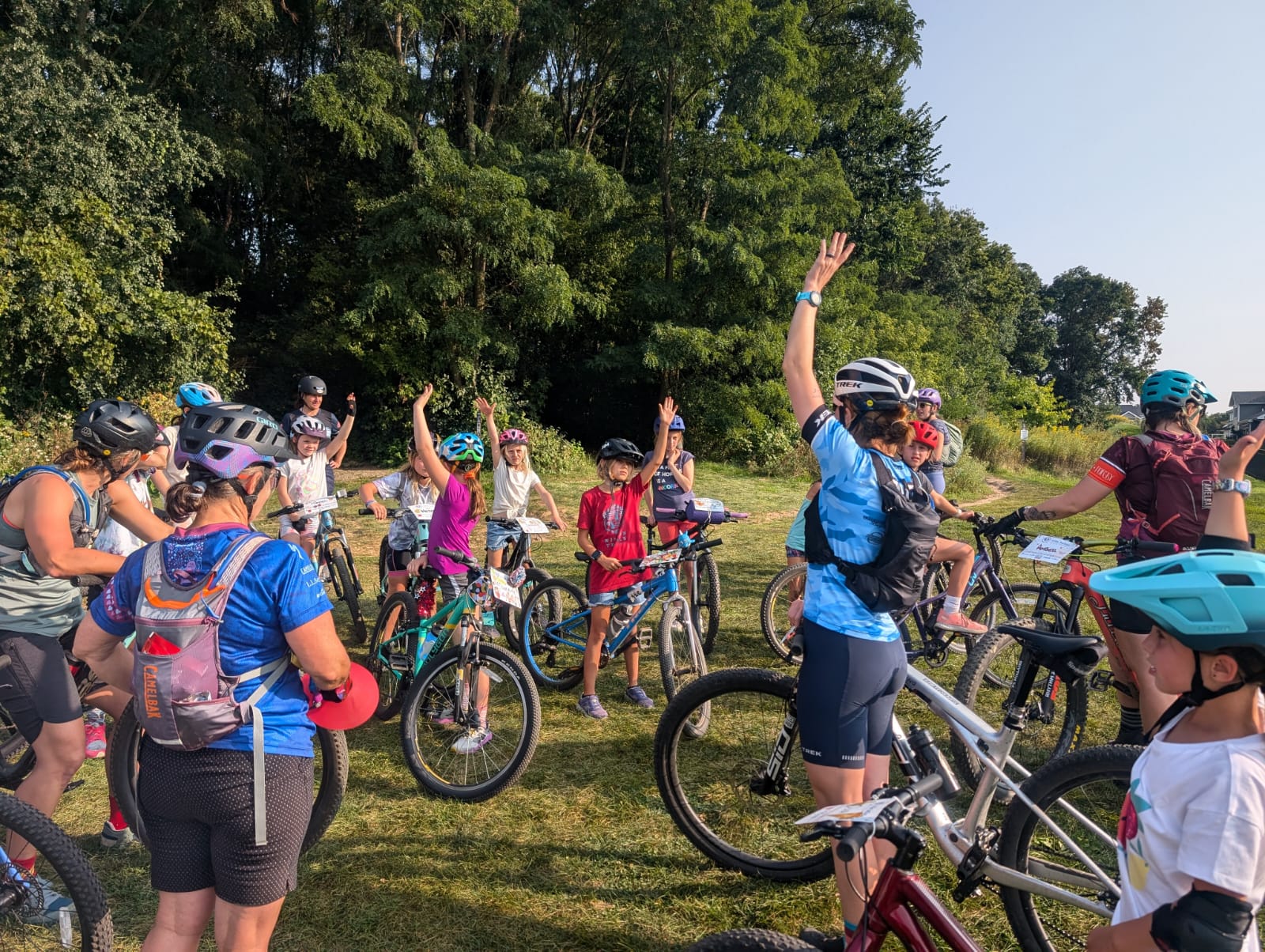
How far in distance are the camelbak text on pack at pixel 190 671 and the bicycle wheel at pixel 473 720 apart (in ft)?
7.42

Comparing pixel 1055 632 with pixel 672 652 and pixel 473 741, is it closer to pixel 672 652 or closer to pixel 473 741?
pixel 672 652

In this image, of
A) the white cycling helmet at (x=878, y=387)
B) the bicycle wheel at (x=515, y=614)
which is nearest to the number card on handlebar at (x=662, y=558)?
the bicycle wheel at (x=515, y=614)

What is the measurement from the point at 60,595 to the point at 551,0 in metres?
23.9

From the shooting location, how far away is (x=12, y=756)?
4.33m

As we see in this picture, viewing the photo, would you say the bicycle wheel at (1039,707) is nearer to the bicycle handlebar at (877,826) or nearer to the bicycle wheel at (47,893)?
the bicycle handlebar at (877,826)

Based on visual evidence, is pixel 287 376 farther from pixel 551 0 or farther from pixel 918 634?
pixel 918 634

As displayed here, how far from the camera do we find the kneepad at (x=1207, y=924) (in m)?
1.29

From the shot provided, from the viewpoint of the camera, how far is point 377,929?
328cm

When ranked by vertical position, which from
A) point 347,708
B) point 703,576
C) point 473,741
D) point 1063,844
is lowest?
point 473,741

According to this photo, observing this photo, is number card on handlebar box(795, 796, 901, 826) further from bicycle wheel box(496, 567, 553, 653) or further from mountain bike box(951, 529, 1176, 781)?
bicycle wheel box(496, 567, 553, 653)

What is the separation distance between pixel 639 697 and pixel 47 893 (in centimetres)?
366

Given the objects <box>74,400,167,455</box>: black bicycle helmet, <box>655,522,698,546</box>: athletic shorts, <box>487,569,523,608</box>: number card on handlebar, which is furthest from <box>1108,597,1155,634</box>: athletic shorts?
<box>655,522,698,546</box>: athletic shorts

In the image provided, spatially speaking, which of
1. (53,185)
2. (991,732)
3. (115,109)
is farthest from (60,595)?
(115,109)

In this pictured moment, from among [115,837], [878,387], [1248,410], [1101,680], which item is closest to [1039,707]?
[1101,680]
